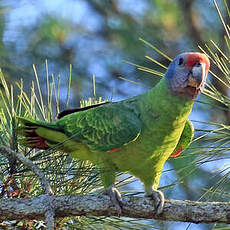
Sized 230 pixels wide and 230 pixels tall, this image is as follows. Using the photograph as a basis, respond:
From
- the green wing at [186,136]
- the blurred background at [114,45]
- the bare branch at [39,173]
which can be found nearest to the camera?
the bare branch at [39,173]

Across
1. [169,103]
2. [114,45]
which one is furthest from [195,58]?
[114,45]

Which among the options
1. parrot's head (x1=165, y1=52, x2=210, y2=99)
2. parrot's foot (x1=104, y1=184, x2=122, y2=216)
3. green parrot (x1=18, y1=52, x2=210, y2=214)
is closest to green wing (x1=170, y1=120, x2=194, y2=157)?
green parrot (x1=18, y1=52, x2=210, y2=214)

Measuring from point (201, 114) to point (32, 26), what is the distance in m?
1.64

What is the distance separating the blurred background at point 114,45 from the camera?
11.5ft

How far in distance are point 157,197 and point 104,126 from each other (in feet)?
1.23

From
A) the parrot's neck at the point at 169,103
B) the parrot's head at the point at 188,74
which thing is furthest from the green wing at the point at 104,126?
the parrot's head at the point at 188,74

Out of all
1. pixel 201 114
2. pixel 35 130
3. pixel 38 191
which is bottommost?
pixel 201 114

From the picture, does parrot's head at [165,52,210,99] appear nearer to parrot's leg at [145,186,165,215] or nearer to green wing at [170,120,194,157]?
green wing at [170,120,194,157]

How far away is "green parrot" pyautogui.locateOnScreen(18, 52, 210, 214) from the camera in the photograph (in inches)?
69.1

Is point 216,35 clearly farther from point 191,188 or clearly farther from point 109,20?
point 191,188

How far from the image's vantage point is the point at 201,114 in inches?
146

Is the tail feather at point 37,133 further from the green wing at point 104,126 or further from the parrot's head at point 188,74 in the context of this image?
the parrot's head at point 188,74

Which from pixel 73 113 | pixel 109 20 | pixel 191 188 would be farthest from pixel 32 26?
pixel 73 113

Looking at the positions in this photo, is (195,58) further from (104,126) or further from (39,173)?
(39,173)
